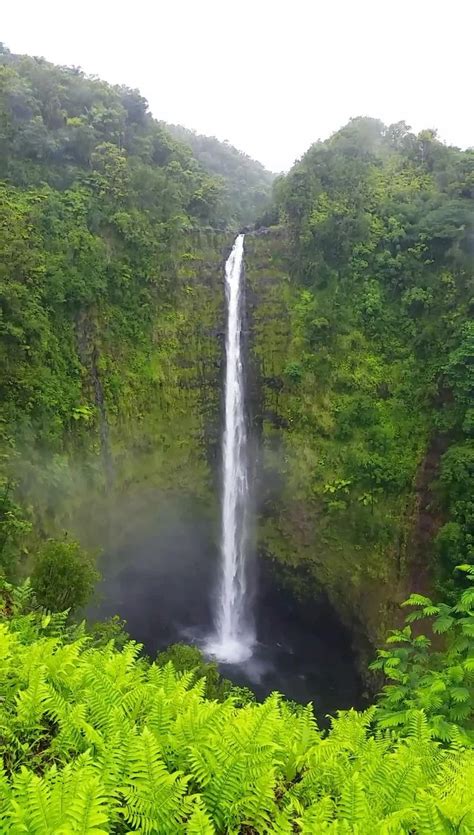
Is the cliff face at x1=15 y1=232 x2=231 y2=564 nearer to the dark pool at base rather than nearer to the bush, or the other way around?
the dark pool at base

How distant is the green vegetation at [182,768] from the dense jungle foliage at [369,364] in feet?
35.5

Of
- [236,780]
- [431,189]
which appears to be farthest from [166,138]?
[236,780]

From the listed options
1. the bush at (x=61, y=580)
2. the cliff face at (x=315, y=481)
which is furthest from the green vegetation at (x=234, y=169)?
the bush at (x=61, y=580)

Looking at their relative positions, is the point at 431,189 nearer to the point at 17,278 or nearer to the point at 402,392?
the point at 402,392

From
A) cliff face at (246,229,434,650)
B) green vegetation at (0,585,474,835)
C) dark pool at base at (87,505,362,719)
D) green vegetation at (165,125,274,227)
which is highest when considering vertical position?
green vegetation at (165,125,274,227)

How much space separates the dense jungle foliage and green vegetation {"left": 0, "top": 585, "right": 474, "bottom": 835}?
35.5 ft

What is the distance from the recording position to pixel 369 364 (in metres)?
17.7

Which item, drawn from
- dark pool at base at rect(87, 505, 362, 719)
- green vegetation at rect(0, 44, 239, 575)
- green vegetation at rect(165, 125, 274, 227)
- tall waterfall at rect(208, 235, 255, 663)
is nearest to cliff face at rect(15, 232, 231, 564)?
green vegetation at rect(0, 44, 239, 575)

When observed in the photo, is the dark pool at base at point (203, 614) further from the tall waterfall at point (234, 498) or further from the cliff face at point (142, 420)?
the cliff face at point (142, 420)

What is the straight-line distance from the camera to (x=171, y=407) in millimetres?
19375

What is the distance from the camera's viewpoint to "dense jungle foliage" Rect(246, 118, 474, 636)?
1539 centimetres

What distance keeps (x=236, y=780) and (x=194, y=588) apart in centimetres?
1752

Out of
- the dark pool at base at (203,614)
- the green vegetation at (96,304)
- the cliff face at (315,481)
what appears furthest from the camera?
the dark pool at base at (203,614)

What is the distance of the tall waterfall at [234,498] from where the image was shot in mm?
19281
